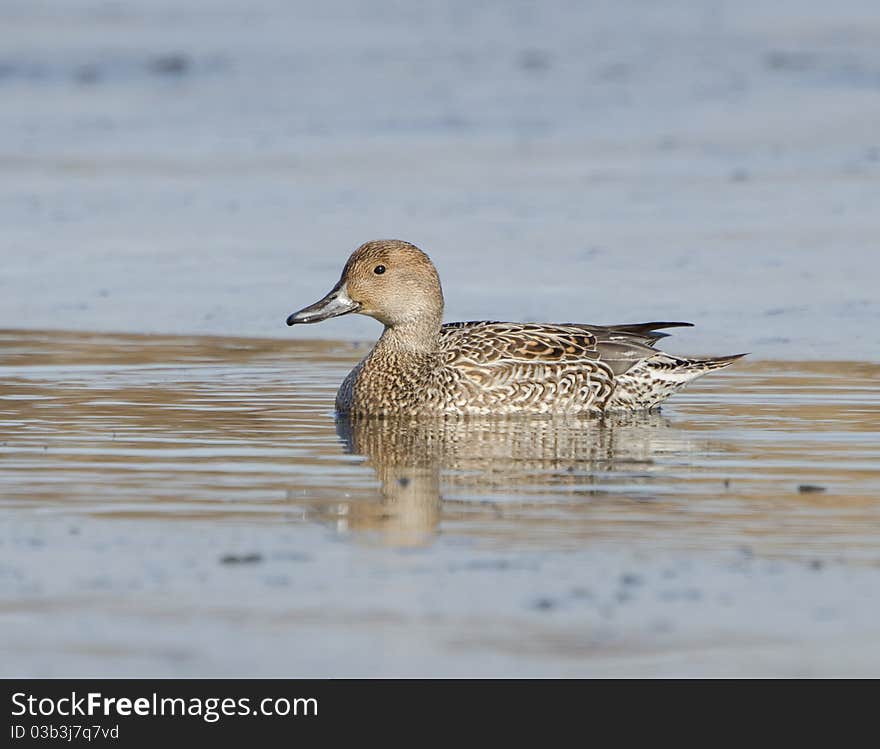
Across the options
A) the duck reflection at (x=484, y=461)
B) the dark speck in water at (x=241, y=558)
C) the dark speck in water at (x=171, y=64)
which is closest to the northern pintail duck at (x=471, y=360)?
the duck reflection at (x=484, y=461)

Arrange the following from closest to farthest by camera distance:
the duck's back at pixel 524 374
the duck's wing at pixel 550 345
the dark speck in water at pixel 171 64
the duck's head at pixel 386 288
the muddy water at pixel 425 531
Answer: the muddy water at pixel 425 531 → the duck's back at pixel 524 374 → the duck's wing at pixel 550 345 → the duck's head at pixel 386 288 → the dark speck in water at pixel 171 64

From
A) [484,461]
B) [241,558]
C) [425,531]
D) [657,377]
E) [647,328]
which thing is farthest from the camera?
[647,328]

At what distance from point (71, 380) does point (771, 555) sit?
530cm

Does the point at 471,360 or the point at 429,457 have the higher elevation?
the point at 471,360

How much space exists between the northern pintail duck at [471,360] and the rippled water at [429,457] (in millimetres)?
185

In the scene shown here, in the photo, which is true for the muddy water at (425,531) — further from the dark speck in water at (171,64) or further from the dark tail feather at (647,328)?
the dark speck in water at (171,64)

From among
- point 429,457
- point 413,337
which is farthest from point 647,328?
point 429,457

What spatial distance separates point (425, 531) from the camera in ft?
24.6

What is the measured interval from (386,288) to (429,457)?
1.98m

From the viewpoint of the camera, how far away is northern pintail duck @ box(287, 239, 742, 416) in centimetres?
1076

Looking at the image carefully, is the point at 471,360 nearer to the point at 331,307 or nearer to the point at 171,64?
the point at 331,307

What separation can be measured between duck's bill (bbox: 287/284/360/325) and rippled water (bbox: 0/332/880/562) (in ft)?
1.51

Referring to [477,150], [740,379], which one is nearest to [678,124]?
[477,150]

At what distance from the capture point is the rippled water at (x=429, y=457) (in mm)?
7676
